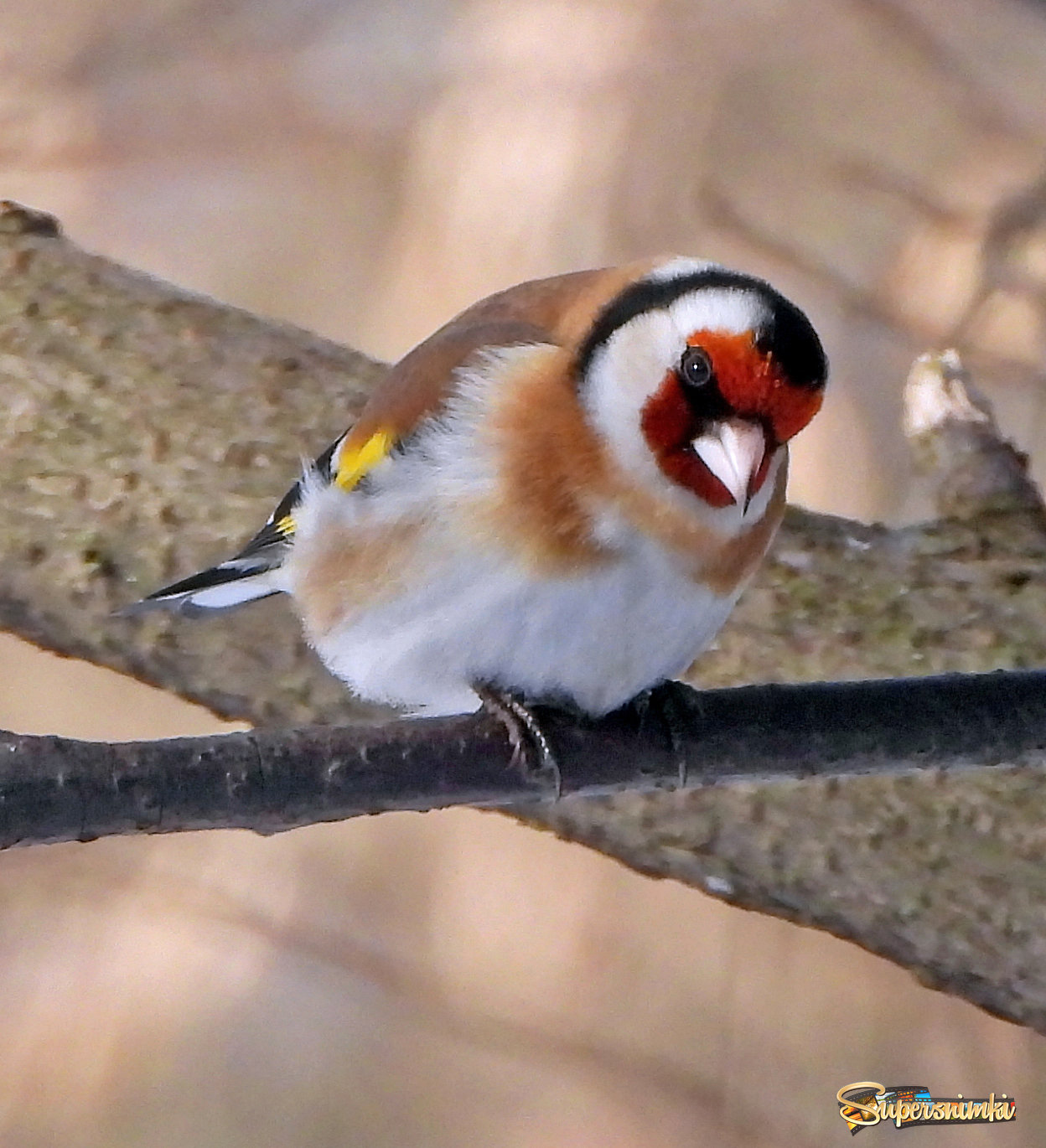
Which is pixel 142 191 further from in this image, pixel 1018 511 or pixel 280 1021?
pixel 1018 511

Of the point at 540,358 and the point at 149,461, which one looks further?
the point at 149,461

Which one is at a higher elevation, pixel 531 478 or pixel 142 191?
pixel 531 478

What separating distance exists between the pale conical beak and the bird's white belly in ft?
0.29

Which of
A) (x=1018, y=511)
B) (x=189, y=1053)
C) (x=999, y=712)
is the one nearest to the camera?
(x=999, y=712)

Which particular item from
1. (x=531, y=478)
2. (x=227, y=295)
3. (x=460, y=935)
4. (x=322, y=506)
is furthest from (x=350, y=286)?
(x=531, y=478)

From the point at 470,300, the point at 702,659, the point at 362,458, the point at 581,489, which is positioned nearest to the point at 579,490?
the point at 581,489

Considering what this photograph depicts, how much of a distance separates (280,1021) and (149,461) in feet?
3.73

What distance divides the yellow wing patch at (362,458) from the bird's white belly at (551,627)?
0.12 m

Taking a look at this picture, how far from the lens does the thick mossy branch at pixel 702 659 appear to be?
1.30 meters

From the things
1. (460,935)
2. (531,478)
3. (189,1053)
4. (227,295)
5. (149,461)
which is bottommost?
(189,1053)

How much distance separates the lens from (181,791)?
0.85m

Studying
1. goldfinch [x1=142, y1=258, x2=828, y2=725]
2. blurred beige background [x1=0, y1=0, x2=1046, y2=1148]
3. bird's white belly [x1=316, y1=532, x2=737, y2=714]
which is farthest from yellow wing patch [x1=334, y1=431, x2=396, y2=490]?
blurred beige background [x1=0, y1=0, x2=1046, y2=1148]

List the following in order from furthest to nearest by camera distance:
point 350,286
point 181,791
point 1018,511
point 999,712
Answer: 1. point 350,286
2. point 1018,511
3. point 999,712
4. point 181,791

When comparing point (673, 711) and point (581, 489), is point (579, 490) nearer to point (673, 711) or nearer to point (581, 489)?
point (581, 489)
